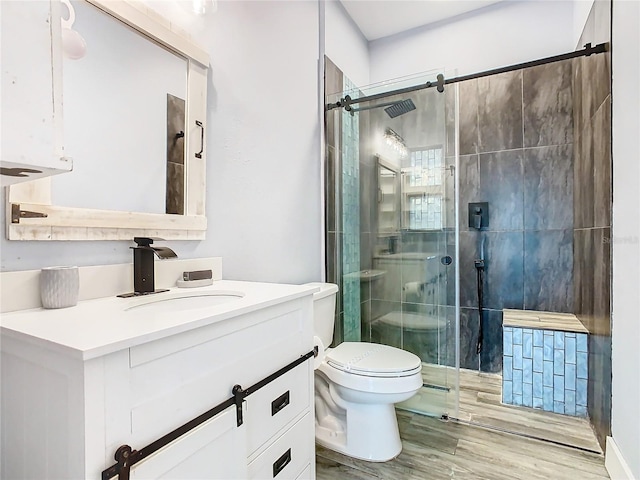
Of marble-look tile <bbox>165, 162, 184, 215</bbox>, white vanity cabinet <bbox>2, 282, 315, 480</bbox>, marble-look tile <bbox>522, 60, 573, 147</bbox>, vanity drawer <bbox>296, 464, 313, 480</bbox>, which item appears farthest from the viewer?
marble-look tile <bbox>522, 60, 573, 147</bbox>

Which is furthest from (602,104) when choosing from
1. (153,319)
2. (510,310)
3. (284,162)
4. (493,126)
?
(153,319)

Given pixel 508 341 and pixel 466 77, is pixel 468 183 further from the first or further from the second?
pixel 508 341

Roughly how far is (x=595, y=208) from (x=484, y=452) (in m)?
1.40

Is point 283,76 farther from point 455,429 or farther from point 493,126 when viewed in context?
point 455,429

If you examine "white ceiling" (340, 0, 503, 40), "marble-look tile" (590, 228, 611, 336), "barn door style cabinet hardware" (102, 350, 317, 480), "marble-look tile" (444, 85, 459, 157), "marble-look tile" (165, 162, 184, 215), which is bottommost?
"barn door style cabinet hardware" (102, 350, 317, 480)

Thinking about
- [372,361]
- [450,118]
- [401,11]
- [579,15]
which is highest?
[401,11]

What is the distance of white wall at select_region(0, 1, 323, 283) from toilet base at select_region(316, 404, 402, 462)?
804mm

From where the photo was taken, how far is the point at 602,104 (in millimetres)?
1739

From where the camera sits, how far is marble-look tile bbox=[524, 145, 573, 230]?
8.00 feet

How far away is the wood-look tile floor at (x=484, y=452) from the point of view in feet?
5.09

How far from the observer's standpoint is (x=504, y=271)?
8.68ft

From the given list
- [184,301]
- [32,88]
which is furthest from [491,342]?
[32,88]

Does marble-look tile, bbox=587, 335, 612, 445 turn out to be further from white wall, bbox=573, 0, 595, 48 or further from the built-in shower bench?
white wall, bbox=573, 0, 595, 48
